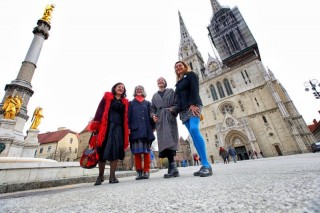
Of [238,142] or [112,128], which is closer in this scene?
[112,128]

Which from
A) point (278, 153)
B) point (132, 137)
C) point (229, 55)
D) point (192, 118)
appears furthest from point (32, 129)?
point (229, 55)

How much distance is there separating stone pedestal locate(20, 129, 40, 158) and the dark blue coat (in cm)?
787

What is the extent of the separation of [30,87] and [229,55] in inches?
1229

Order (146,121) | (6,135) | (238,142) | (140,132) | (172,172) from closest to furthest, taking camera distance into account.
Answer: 1. (172,172)
2. (140,132)
3. (146,121)
4. (6,135)
5. (238,142)

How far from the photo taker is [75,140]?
33.8m

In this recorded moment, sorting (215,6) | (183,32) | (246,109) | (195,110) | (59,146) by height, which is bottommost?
(195,110)

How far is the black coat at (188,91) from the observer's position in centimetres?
262

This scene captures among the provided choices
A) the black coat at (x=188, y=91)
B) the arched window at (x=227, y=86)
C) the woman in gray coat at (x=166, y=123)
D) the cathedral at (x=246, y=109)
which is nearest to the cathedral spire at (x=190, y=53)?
the cathedral at (x=246, y=109)

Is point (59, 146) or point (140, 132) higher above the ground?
point (59, 146)

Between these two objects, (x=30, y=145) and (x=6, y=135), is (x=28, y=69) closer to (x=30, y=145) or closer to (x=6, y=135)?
(x=30, y=145)

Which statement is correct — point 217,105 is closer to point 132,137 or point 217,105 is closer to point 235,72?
point 235,72

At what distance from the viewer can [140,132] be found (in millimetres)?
3041

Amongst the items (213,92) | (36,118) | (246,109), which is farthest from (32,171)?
(213,92)

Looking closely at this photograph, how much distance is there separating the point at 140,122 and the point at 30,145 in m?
8.41
